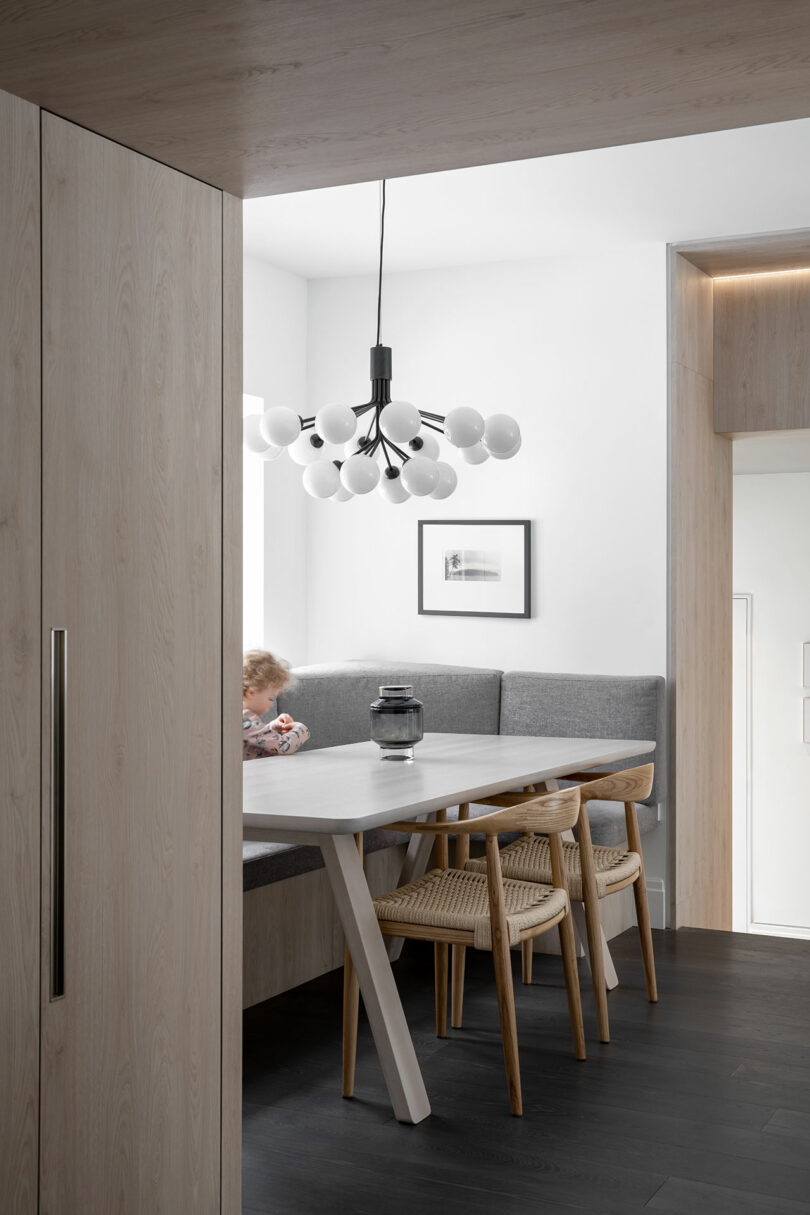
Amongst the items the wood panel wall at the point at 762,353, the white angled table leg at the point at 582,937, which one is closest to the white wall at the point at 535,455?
the wood panel wall at the point at 762,353

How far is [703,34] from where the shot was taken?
1.55 meters

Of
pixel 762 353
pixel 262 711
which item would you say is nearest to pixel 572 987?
pixel 262 711

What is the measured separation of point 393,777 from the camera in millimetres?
3666

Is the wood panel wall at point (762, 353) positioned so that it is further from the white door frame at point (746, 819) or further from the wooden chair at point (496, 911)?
the white door frame at point (746, 819)

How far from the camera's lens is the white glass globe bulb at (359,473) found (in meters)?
3.91

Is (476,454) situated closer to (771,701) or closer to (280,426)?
(280,426)

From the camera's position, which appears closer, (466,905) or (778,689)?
(466,905)

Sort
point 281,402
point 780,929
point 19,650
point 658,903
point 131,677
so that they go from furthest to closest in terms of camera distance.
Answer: point 780,929
point 281,402
point 658,903
point 131,677
point 19,650

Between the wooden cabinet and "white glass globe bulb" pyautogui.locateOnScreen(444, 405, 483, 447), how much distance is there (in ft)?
5.98

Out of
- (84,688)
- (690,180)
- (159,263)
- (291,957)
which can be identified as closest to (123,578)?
(84,688)

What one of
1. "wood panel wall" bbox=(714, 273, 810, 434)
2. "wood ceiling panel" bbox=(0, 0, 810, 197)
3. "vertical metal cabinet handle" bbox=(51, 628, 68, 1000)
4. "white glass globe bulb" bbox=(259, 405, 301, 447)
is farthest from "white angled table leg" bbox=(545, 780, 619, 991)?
"wood ceiling panel" bbox=(0, 0, 810, 197)

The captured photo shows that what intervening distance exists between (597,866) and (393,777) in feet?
2.53

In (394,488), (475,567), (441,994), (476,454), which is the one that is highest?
(476,454)

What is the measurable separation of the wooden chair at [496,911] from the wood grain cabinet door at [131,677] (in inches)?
41.7
